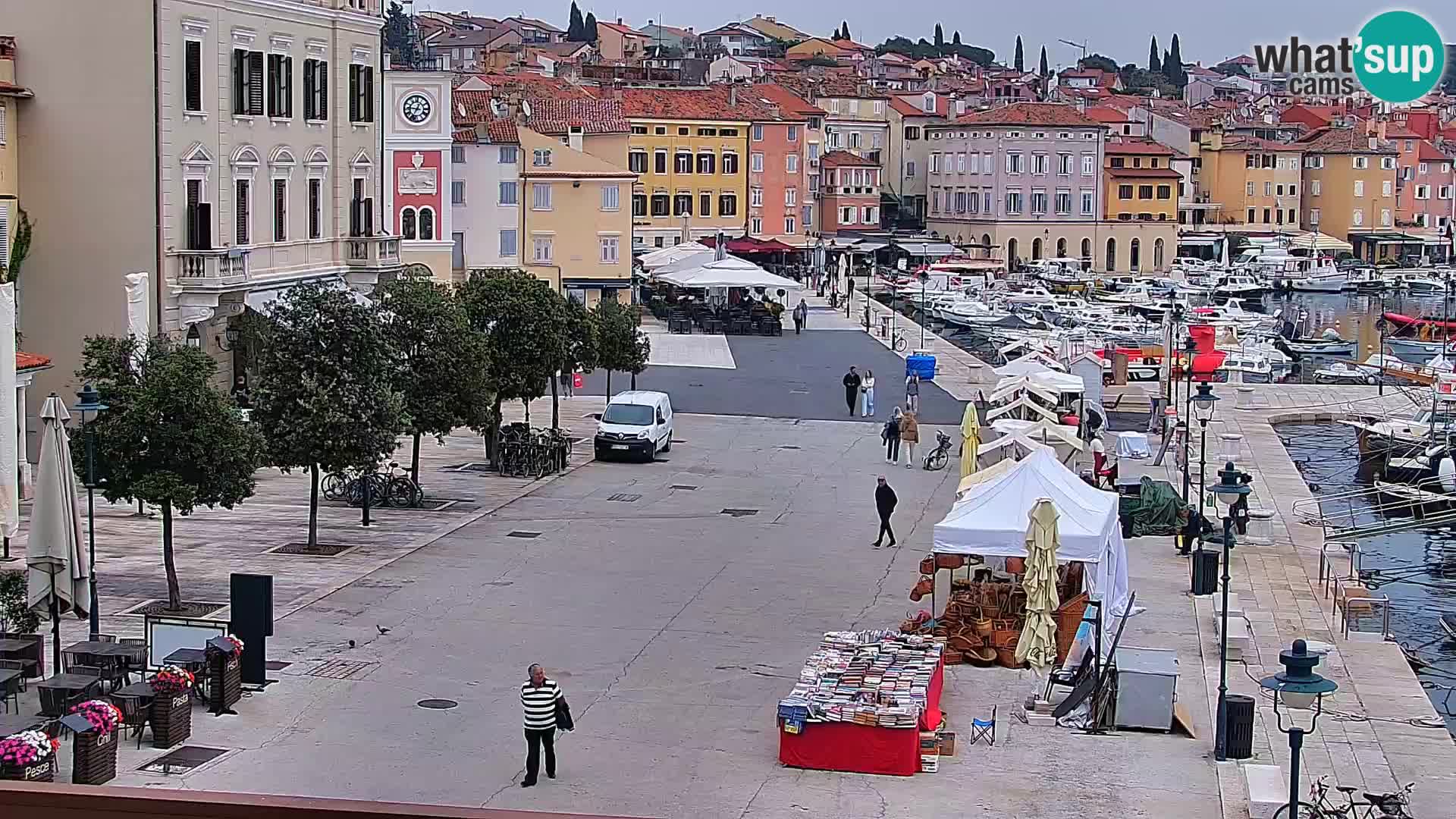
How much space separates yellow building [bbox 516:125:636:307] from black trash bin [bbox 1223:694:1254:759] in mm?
46958

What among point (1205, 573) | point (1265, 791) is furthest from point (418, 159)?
point (1265, 791)

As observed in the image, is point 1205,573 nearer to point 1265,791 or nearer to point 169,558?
point 1265,791

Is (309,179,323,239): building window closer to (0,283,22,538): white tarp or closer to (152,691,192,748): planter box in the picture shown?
(0,283,22,538): white tarp

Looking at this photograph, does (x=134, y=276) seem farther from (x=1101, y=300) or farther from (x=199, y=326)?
(x=1101, y=300)

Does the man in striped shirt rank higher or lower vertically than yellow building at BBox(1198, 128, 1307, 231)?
lower

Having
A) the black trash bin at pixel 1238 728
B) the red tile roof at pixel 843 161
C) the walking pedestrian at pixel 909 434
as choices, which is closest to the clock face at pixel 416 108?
the walking pedestrian at pixel 909 434

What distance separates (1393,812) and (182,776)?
8.50m

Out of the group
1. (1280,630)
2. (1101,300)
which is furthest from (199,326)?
(1101,300)

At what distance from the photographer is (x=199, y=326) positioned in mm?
33031

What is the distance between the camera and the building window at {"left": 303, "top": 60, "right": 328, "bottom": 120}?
3650 cm

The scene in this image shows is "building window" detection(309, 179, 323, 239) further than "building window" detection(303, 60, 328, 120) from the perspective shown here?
Yes

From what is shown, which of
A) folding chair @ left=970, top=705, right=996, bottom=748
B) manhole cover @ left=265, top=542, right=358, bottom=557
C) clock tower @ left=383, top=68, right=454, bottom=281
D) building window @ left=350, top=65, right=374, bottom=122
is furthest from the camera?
clock tower @ left=383, top=68, right=454, bottom=281

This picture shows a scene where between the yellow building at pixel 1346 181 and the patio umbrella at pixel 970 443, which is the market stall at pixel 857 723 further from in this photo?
the yellow building at pixel 1346 181

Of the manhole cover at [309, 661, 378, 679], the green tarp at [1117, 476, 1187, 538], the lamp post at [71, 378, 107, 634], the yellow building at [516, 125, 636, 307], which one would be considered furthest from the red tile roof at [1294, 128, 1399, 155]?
the lamp post at [71, 378, 107, 634]
